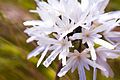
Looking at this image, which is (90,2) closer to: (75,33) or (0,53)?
(75,33)

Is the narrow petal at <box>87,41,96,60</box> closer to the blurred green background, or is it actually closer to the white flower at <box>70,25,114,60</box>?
the white flower at <box>70,25,114,60</box>

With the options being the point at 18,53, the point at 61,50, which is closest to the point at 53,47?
the point at 61,50

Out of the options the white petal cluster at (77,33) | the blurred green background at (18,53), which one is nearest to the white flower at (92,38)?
the white petal cluster at (77,33)

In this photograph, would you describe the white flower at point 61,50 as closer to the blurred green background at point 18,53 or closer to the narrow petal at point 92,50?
the narrow petal at point 92,50

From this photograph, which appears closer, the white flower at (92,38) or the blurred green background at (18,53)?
the white flower at (92,38)

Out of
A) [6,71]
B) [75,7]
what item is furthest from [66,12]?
[6,71]

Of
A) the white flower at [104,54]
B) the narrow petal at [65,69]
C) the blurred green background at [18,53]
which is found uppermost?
the narrow petal at [65,69]

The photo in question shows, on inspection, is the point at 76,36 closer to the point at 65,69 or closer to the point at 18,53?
the point at 65,69
